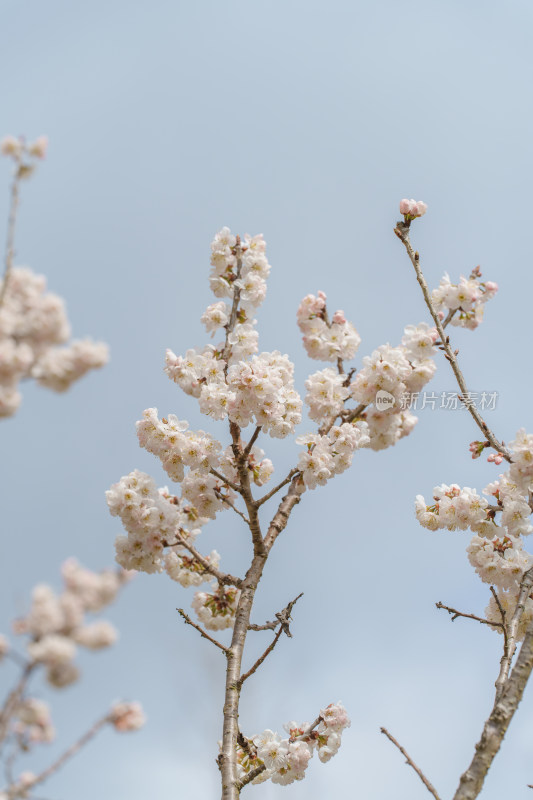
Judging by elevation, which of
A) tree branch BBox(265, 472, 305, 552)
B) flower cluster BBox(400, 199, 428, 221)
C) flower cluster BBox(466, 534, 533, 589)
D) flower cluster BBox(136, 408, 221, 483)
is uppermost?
flower cluster BBox(400, 199, 428, 221)

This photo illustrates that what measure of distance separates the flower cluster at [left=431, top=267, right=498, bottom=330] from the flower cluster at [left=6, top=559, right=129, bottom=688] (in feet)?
11.0

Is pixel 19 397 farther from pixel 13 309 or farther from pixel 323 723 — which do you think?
pixel 323 723

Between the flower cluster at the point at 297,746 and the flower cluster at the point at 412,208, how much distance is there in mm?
3311

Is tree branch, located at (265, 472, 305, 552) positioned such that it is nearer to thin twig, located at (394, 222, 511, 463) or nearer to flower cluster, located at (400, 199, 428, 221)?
thin twig, located at (394, 222, 511, 463)

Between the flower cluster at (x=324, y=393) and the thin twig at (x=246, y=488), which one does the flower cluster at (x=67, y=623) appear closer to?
the thin twig at (x=246, y=488)

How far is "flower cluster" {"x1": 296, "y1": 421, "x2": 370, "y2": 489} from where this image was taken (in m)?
4.14

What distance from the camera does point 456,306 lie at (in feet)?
14.6

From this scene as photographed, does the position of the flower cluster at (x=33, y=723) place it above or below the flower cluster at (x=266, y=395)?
below

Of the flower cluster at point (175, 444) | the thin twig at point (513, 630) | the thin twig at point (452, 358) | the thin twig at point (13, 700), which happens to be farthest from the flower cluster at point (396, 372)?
the thin twig at point (13, 700)

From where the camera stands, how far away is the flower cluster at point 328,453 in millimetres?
4141

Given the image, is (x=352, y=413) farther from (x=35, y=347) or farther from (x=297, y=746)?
(x=35, y=347)

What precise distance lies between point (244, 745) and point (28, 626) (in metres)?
3.07

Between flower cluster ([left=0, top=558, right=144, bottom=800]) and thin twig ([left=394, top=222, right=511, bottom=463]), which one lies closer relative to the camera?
flower cluster ([left=0, top=558, right=144, bottom=800])

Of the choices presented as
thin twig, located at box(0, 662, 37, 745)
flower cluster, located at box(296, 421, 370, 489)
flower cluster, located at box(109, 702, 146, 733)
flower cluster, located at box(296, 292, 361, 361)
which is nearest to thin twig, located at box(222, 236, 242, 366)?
flower cluster, located at box(296, 292, 361, 361)
